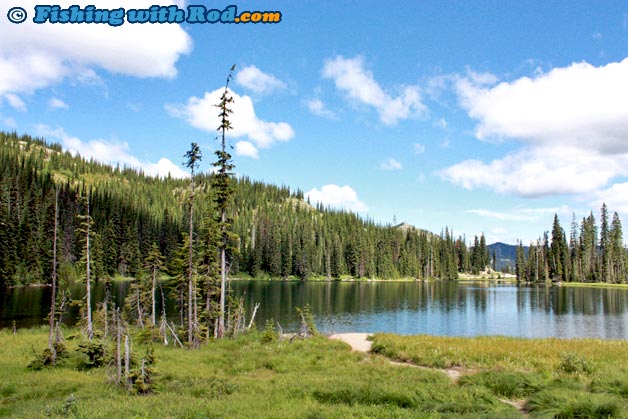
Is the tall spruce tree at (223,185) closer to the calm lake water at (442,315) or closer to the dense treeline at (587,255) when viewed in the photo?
the calm lake water at (442,315)

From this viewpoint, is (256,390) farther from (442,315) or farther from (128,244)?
(128,244)

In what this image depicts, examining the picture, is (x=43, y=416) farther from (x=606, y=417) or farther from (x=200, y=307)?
(x=200, y=307)

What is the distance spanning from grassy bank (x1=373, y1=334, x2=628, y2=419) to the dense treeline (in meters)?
137

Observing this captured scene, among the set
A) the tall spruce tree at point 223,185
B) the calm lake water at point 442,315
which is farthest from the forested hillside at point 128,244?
the tall spruce tree at point 223,185

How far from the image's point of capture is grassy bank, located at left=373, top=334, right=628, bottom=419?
12438 millimetres

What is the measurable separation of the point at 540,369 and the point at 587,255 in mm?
153421

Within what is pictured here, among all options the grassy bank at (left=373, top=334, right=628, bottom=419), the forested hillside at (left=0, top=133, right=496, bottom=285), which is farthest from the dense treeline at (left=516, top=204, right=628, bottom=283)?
the grassy bank at (left=373, top=334, right=628, bottom=419)

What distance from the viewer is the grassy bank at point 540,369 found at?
12438mm

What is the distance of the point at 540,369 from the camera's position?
63.3ft

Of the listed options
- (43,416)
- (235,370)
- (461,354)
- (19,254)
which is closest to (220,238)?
(235,370)

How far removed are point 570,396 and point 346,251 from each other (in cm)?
17845

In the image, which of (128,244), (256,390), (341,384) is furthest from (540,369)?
(128,244)

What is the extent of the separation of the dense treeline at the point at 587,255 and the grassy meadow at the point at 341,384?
138008 mm

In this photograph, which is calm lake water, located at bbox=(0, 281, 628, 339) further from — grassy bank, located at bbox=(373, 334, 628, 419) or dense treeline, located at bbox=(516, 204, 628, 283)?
dense treeline, located at bbox=(516, 204, 628, 283)
